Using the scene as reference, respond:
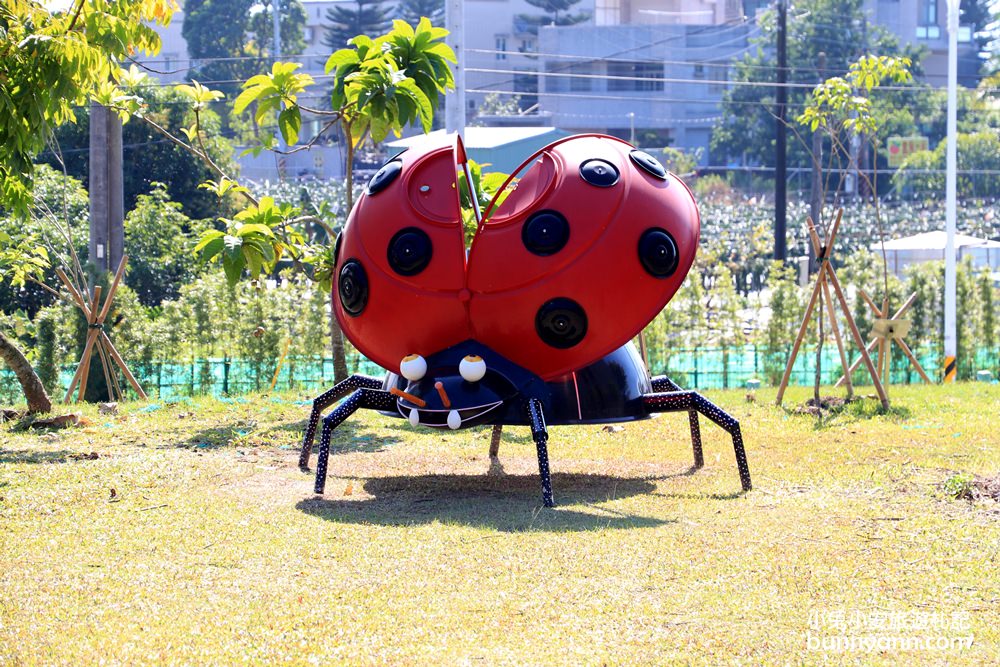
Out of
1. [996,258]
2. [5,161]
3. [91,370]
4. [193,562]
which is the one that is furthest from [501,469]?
[996,258]

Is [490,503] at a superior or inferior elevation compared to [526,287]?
inferior

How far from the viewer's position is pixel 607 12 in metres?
95.1

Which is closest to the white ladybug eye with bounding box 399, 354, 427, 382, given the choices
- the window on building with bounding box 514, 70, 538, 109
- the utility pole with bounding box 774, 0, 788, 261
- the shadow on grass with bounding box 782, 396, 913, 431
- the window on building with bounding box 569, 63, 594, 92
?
the shadow on grass with bounding box 782, 396, 913, 431

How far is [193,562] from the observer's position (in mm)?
7801

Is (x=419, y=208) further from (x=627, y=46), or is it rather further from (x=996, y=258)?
(x=627, y=46)

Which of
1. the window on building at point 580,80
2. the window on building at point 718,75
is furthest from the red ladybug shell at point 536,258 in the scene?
the window on building at point 718,75

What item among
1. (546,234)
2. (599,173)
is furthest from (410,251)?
(599,173)

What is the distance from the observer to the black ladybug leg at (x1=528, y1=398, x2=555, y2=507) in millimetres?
9531

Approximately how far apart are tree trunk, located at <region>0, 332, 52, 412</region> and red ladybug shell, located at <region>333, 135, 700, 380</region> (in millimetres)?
5539

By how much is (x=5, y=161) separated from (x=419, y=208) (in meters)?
3.99

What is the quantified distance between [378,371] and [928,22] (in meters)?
93.5

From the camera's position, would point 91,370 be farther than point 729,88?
No

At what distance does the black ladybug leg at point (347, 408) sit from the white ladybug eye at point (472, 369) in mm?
806

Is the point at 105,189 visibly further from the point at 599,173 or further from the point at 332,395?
the point at 599,173
